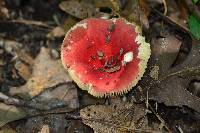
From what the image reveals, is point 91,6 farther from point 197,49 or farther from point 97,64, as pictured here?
point 197,49

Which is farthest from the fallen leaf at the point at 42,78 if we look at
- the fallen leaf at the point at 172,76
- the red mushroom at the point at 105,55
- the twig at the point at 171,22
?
the twig at the point at 171,22

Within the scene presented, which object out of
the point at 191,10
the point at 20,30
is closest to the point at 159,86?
the point at 191,10

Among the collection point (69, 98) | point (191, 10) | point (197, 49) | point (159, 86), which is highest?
point (191, 10)

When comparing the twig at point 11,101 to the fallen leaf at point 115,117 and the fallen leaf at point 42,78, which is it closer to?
the fallen leaf at point 42,78

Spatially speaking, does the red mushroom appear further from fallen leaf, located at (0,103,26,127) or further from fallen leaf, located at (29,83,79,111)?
fallen leaf, located at (0,103,26,127)

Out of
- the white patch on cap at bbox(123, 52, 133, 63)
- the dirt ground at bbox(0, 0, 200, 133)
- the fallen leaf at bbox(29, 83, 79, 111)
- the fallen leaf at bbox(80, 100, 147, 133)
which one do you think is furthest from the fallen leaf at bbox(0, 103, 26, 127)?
the white patch on cap at bbox(123, 52, 133, 63)

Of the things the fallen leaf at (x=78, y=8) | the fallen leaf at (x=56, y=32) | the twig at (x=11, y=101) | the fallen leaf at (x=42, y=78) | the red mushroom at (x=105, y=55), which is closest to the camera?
the red mushroom at (x=105, y=55)
